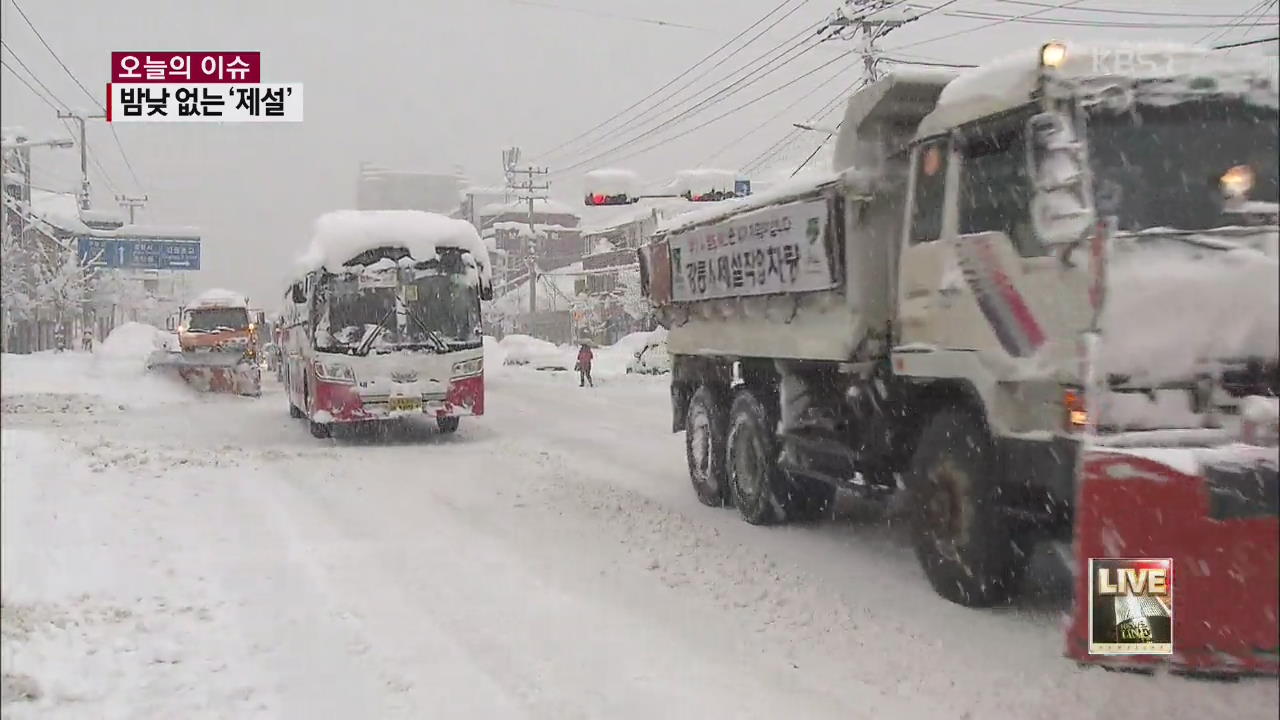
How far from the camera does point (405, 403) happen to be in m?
13.9

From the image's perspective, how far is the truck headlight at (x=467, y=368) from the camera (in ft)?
46.4

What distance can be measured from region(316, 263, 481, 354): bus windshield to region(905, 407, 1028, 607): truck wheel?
27.3ft

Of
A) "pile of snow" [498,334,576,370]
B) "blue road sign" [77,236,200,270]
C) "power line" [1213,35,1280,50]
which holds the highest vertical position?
"power line" [1213,35,1280,50]

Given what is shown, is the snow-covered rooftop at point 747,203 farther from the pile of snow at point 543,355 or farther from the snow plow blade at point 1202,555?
the pile of snow at point 543,355

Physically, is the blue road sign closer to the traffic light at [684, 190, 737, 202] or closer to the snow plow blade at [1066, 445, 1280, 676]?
the snow plow blade at [1066, 445, 1280, 676]

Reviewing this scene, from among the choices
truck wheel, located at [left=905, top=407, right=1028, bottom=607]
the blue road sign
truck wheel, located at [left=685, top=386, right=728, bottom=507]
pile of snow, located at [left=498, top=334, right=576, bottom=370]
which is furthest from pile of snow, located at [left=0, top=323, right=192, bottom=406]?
pile of snow, located at [left=498, top=334, right=576, bottom=370]

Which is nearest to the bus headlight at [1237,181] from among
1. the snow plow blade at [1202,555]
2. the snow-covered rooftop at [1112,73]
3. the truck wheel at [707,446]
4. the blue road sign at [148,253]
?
the snow-covered rooftop at [1112,73]

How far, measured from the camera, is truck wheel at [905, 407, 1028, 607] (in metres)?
5.60

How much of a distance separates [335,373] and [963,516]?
970cm

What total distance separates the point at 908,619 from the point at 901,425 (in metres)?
1.28

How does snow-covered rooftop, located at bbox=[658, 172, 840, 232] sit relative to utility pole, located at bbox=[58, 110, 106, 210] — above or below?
above

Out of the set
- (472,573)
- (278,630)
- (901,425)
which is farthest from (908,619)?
(278,630)

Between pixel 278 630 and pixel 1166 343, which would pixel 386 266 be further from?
pixel 1166 343

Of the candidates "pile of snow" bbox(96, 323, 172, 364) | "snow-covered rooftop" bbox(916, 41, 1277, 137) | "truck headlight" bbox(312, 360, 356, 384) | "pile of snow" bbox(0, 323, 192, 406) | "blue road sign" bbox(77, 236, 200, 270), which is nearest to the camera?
"pile of snow" bbox(0, 323, 192, 406)
